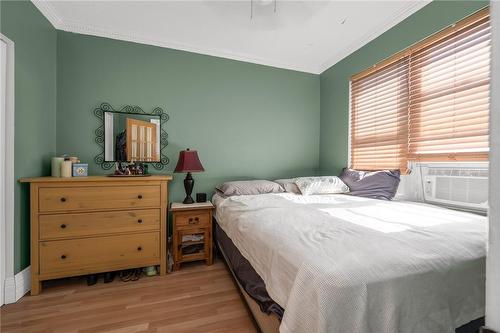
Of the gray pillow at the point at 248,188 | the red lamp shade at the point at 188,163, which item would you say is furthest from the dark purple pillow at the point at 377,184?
the red lamp shade at the point at 188,163

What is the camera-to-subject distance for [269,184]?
2.51 meters

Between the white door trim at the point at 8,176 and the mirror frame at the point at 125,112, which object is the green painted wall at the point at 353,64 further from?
the white door trim at the point at 8,176

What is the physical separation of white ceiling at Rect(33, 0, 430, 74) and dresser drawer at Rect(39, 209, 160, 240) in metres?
1.87

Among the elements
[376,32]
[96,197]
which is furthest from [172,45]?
[376,32]

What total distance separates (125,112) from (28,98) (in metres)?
0.76

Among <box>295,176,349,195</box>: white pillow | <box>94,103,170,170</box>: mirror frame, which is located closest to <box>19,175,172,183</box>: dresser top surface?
<box>94,103,170,170</box>: mirror frame

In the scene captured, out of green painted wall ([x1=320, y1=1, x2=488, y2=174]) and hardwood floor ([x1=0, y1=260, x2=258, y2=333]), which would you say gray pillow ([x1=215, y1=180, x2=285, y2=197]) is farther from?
green painted wall ([x1=320, y1=1, x2=488, y2=174])

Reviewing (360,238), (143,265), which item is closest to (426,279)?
(360,238)

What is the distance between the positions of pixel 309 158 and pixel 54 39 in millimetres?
3263

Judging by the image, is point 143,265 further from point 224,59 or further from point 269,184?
point 224,59

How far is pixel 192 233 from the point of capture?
83.4 inches

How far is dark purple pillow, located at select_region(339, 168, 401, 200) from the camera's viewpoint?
6.69 ft

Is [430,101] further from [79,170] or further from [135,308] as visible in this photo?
[79,170]

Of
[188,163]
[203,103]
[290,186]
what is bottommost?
[290,186]
